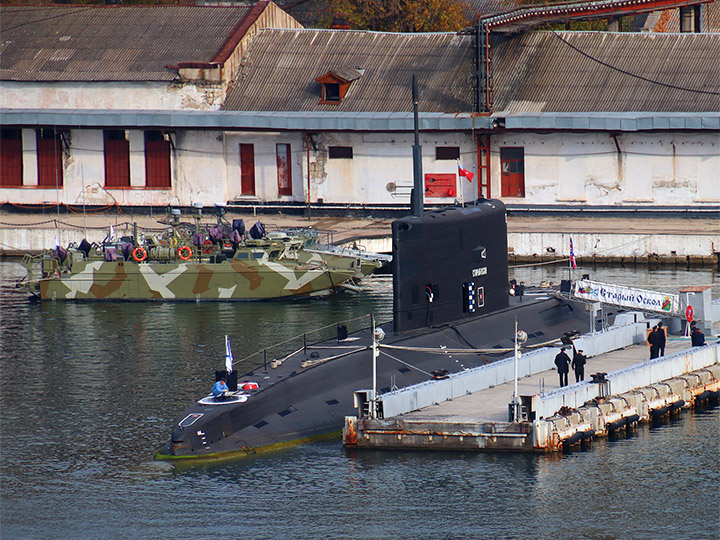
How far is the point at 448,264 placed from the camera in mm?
34438

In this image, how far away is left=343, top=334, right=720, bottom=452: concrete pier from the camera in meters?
30.2

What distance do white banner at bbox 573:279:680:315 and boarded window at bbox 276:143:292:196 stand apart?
29964mm

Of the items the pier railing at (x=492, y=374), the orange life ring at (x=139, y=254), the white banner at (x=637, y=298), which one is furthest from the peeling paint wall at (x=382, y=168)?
the pier railing at (x=492, y=374)

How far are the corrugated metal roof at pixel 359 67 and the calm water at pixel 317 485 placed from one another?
32.6 meters

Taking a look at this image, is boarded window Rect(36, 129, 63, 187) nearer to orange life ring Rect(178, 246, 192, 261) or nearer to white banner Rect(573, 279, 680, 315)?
orange life ring Rect(178, 246, 192, 261)

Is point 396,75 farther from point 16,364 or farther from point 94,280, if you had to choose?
point 16,364

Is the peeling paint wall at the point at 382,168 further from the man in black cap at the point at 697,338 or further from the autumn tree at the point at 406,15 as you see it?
the man in black cap at the point at 697,338

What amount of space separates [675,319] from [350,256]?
53.8 feet

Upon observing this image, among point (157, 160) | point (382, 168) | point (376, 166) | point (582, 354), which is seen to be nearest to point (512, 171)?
point (382, 168)

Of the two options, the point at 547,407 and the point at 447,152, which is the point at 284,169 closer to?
the point at 447,152

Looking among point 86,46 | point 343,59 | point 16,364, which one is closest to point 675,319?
point 16,364

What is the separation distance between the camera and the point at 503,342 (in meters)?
37.0

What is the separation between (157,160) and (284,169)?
6921mm

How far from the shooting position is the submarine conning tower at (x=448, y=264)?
33.3 metres
